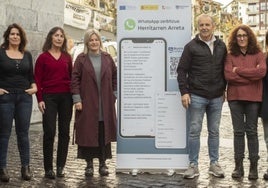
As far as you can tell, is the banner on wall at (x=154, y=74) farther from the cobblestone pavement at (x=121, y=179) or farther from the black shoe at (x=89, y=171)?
the black shoe at (x=89, y=171)

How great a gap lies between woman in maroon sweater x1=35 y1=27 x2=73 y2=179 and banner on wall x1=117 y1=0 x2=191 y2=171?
66cm

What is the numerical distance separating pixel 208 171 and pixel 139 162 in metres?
0.90

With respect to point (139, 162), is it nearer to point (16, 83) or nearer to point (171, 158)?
point (171, 158)

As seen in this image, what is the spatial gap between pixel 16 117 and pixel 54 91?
1.77 ft

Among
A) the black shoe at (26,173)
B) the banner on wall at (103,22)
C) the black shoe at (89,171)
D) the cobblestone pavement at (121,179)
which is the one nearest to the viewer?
the cobblestone pavement at (121,179)

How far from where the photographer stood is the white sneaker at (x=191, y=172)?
646 cm

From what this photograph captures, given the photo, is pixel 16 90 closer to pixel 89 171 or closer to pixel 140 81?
pixel 89 171

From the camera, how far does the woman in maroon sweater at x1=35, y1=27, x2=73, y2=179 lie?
6.41m

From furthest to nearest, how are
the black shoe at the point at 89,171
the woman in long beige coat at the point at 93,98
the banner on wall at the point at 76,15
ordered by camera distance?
the banner on wall at the point at 76,15, the black shoe at the point at 89,171, the woman in long beige coat at the point at 93,98

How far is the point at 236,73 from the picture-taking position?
630 centimetres

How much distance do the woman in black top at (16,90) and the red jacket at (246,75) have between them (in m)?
2.31

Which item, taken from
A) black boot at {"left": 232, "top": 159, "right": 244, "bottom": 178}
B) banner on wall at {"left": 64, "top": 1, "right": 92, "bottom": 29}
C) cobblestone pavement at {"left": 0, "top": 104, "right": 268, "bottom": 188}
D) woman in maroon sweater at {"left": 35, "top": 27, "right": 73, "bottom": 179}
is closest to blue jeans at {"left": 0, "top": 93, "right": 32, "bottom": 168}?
woman in maroon sweater at {"left": 35, "top": 27, "right": 73, "bottom": 179}

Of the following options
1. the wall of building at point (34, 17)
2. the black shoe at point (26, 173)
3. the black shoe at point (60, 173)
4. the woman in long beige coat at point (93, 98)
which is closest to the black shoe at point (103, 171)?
the woman in long beige coat at point (93, 98)

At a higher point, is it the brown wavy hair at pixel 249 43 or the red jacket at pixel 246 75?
the brown wavy hair at pixel 249 43
